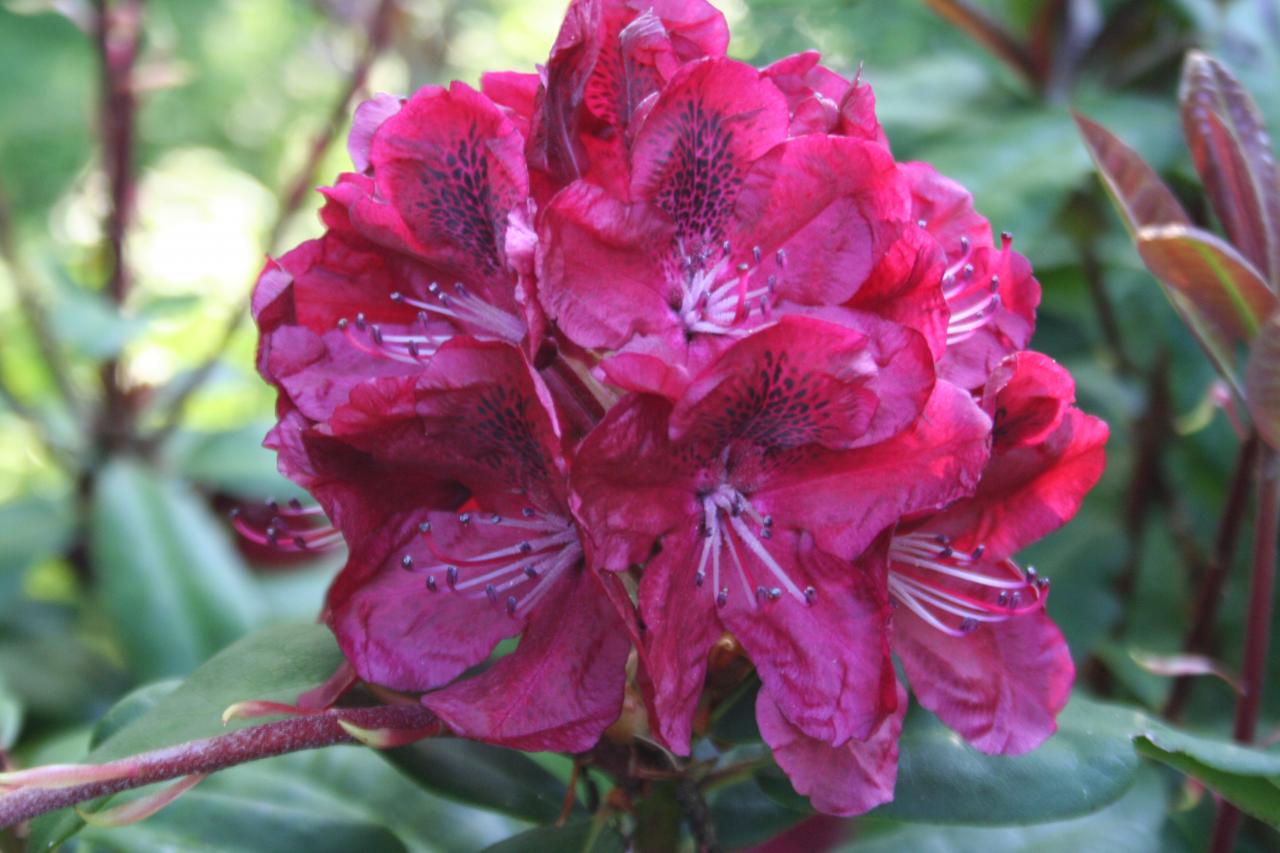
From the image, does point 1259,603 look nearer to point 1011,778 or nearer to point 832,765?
point 1011,778

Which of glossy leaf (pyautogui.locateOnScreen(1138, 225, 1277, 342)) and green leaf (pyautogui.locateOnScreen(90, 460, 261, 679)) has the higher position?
glossy leaf (pyautogui.locateOnScreen(1138, 225, 1277, 342))

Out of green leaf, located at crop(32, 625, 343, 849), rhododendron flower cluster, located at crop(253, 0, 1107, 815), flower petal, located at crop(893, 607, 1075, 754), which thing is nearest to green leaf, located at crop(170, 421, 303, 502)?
green leaf, located at crop(32, 625, 343, 849)

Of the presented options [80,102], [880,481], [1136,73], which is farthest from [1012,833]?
[80,102]

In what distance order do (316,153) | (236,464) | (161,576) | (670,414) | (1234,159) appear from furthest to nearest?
1. (236,464)
2. (316,153)
3. (161,576)
4. (1234,159)
5. (670,414)

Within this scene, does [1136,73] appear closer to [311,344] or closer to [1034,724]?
[1034,724]

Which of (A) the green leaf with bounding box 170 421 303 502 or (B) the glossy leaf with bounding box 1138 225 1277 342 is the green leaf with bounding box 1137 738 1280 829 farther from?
(A) the green leaf with bounding box 170 421 303 502

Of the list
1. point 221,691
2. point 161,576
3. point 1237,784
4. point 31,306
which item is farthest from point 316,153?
point 1237,784
